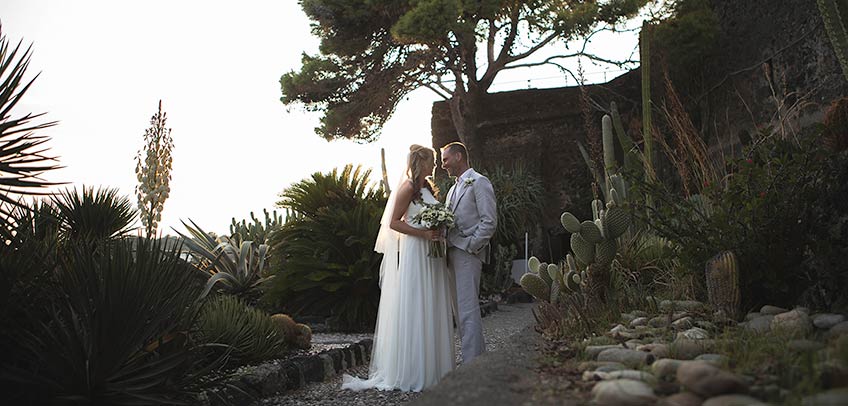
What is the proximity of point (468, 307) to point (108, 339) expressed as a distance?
2.24 metres

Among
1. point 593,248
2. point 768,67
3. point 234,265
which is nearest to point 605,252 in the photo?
point 593,248

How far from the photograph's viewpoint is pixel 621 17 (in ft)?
51.3

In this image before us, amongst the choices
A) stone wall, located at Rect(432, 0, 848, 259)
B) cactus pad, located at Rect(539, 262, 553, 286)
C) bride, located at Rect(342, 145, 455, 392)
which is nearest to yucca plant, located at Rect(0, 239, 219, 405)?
bride, located at Rect(342, 145, 455, 392)

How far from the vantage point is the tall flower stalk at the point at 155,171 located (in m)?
4.63

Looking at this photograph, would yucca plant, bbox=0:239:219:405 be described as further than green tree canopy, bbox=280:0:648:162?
No

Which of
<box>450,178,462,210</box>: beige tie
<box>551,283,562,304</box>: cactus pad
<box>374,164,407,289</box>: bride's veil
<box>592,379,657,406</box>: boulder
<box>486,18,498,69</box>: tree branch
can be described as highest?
<box>486,18,498,69</box>: tree branch

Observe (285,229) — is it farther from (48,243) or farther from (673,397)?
(673,397)

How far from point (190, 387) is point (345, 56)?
14.2m

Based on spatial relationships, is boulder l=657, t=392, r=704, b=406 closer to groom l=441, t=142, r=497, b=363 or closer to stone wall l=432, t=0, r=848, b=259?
groom l=441, t=142, r=497, b=363

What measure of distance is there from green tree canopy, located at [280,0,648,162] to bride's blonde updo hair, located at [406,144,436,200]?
10.9 metres

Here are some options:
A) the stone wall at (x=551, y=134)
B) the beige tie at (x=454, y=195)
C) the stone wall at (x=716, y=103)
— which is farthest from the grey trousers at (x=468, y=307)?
the stone wall at (x=551, y=134)

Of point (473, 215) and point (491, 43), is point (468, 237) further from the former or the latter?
point (491, 43)

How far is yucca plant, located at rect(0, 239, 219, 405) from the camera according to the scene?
109 inches

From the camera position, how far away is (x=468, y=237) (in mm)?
4602
